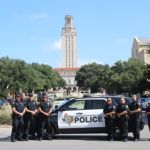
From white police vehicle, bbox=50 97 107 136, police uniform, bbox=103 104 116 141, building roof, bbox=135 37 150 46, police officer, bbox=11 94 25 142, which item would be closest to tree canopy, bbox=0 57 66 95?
white police vehicle, bbox=50 97 107 136

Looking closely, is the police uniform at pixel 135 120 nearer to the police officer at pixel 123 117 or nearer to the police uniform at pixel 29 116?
the police officer at pixel 123 117

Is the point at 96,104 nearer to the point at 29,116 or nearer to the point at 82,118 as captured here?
the point at 82,118

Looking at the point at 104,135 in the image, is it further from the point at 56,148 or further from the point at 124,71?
the point at 124,71

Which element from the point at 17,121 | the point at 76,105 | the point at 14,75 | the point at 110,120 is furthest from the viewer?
the point at 14,75

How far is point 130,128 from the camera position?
2014cm

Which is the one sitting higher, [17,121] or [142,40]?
[142,40]

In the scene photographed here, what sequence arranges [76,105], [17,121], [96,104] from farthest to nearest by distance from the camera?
1. [76,105]
2. [96,104]
3. [17,121]

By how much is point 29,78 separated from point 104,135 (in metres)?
84.3

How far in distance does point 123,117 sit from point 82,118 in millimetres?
1815

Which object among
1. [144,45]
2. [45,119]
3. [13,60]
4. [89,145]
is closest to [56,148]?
[89,145]

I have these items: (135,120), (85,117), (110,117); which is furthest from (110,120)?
(85,117)

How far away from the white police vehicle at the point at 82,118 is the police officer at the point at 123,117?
94 cm

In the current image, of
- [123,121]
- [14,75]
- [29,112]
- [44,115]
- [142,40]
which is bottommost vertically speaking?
[123,121]

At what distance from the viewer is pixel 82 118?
67.2ft
